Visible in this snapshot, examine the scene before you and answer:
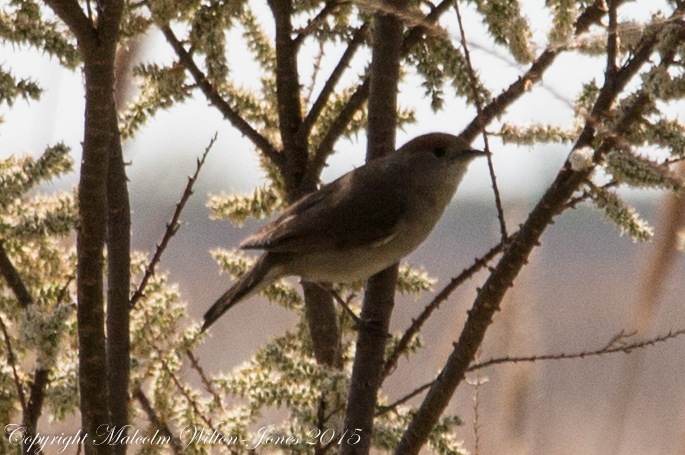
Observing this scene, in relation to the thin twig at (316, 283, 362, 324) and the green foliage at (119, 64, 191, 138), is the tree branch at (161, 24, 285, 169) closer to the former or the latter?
the green foliage at (119, 64, 191, 138)

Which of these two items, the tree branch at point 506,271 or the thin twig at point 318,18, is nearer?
the tree branch at point 506,271

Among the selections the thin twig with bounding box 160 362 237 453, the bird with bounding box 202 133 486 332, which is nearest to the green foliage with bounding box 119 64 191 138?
the bird with bounding box 202 133 486 332

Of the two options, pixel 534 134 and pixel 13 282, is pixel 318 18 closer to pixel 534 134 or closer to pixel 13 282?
pixel 534 134

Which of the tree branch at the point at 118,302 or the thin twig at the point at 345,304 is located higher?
the thin twig at the point at 345,304

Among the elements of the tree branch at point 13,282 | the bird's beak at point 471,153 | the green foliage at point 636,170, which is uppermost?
the bird's beak at point 471,153

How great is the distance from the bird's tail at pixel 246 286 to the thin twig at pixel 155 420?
0.26m

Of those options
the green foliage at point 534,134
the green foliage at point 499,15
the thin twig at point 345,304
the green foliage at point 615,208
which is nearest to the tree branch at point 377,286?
the thin twig at point 345,304

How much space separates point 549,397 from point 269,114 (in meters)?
4.34

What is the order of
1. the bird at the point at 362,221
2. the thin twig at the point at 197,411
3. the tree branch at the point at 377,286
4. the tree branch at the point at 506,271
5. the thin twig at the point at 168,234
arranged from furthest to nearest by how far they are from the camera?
the bird at the point at 362,221
the thin twig at the point at 168,234
the thin twig at the point at 197,411
the tree branch at the point at 377,286
the tree branch at the point at 506,271

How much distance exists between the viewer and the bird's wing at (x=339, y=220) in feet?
8.92

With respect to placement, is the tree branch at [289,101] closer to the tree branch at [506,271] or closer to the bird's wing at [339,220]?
the bird's wing at [339,220]

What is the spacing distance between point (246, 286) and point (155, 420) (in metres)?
0.46

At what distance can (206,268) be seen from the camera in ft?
21.4

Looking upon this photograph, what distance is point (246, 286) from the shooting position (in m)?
2.54
